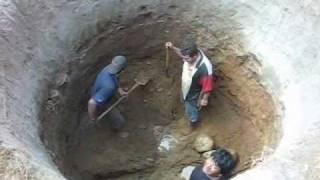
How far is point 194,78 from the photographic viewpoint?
1049 cm

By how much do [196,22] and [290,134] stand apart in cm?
276

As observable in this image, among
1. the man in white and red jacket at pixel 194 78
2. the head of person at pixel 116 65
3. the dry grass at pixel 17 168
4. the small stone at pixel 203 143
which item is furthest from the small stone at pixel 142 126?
the dry grass at pixel 17 168

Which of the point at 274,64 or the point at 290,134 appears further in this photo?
the point at 274,64

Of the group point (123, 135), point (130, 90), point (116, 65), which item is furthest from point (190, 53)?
point (123, 135)

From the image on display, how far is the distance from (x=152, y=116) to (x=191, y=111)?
0.72 m

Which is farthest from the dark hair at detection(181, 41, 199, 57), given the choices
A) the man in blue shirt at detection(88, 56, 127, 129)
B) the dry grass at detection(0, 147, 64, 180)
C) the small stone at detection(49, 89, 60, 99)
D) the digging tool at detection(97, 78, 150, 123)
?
the dry grass at detection(0, 147, 64, 180)

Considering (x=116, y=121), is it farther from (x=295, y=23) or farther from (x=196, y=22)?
(x=295, y=23)

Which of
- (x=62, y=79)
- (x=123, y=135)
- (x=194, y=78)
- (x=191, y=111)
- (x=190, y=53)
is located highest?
(x=190, y=53)

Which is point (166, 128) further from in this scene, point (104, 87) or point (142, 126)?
point (104, 87)

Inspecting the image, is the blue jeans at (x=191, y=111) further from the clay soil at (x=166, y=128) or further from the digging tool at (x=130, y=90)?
the digging tool at (x=130, y=90)

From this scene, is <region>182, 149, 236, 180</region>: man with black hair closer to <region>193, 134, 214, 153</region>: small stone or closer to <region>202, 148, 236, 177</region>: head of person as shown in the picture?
<region>202, 148, 236, 177</region>: head of person

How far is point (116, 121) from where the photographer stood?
1094 cm

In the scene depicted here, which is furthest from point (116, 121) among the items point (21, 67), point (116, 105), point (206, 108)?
point (21, 67)

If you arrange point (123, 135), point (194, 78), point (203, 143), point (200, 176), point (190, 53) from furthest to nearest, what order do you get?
point (123, 135) < point (203, 143) < point (194, 78) < point (190, 53) < point (200, 176)
